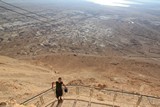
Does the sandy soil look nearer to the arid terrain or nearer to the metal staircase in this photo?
the arid terrain

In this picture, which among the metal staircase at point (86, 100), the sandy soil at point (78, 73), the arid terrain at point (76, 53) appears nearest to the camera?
the metal staircase at point (86, 100)

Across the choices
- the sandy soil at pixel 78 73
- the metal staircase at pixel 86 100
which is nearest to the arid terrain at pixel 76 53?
the sandy soil at pixel 78 73

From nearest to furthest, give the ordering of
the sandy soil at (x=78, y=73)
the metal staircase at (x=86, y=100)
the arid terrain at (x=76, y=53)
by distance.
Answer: the metal staircase at (x=86, y=100) < the sandy soil at (x=78, y=73) < the arid terrain at (x=76, y=53)

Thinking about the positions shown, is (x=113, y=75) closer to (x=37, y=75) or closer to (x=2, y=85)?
(x=37, y=75)

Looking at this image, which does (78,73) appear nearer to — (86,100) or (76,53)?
(76,53)

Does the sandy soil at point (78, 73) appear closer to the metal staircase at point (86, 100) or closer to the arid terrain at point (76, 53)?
the arid terrain at point (76, 53)

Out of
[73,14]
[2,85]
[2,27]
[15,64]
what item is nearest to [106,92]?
[2,85]

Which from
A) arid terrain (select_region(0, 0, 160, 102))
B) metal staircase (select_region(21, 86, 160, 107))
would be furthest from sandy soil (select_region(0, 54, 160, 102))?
metal staircase (select_region(21, 86, 160, 107))

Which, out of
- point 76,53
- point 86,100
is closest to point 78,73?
point 76,53
